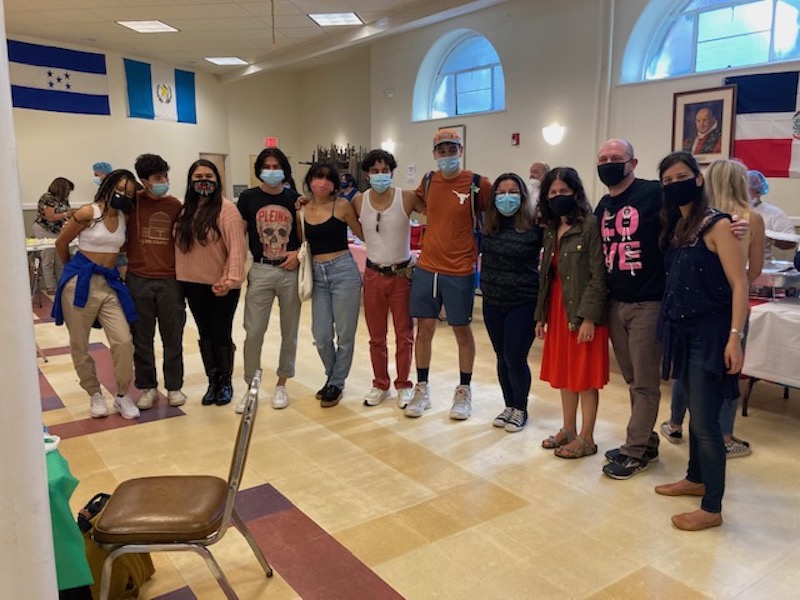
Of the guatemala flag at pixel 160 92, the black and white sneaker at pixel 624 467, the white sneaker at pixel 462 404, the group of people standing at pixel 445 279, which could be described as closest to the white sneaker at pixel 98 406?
the group of people standing at pixel 445 279

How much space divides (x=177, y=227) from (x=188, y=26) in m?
6.88

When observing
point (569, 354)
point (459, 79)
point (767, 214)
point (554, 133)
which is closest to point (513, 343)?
point (569, 354)

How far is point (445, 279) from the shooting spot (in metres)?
3.62

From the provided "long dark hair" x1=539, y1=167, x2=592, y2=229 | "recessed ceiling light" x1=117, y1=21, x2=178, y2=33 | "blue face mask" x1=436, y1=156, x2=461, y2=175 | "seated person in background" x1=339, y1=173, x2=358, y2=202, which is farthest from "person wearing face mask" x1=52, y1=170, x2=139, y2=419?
"recessed ceiling light" x1=117, y1=21, x2=178, y2=33

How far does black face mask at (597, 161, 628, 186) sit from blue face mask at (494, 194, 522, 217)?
510 mm

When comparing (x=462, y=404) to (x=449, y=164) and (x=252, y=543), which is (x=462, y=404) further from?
(x=252, y=543)

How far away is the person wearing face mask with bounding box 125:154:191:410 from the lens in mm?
3659

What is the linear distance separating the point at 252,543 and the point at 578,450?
1.76 m

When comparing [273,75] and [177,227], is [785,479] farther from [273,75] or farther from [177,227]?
[273,75]

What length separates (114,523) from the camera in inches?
71.3

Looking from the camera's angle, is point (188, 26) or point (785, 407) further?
point (188, 26)

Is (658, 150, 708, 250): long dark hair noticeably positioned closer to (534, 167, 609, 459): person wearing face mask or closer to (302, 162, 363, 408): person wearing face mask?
(534, 167, 609, 459): person wearing face mask

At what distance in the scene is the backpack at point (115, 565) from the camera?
1963 mm

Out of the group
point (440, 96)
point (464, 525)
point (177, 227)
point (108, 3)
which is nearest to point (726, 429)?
point (464, 525)
